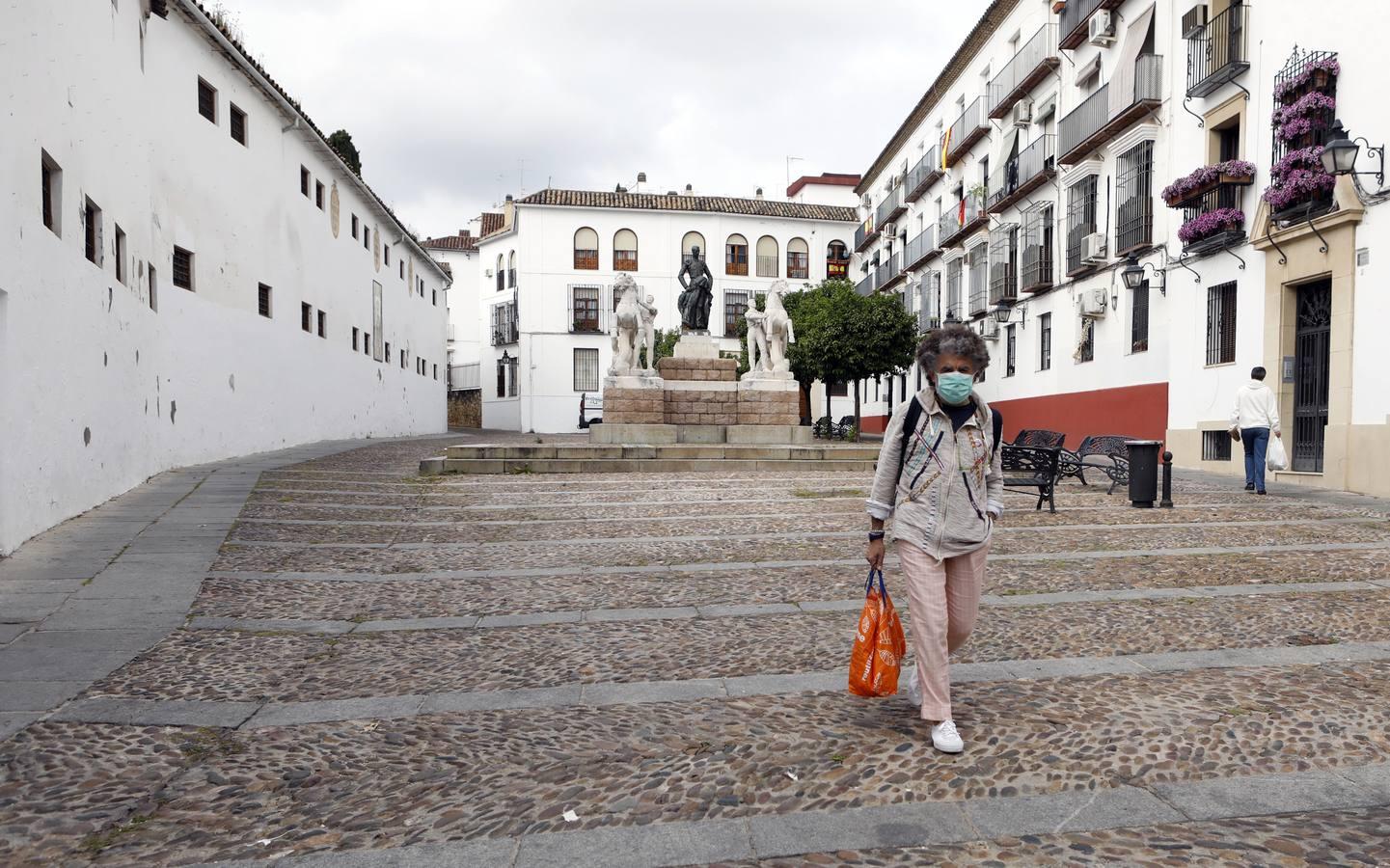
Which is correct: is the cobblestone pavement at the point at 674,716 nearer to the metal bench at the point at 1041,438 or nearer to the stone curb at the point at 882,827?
the stone curb at the point at 882,827

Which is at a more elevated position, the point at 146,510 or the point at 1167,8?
the point at 1167,8

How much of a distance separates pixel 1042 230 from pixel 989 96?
600 centimetres

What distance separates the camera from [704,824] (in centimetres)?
274

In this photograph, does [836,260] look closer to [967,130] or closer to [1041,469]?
[967,130]

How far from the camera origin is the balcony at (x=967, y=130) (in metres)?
27.4

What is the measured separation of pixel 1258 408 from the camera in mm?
11234

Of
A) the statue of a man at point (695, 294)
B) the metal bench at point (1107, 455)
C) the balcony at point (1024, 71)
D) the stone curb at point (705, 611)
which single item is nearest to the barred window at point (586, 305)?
the balcony at point (1024, 71)

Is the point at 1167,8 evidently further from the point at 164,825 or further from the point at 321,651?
the point at 164,825

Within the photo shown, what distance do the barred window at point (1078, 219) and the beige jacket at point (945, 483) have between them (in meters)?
18.7

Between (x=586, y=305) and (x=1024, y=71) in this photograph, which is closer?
(x=1024, y=71)

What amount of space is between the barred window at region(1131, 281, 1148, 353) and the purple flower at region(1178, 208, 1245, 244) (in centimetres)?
264

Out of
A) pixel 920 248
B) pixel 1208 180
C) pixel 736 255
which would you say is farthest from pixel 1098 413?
pixel 736 255

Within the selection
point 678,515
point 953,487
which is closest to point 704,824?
point 953,487

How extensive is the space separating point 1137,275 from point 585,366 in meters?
30.3
